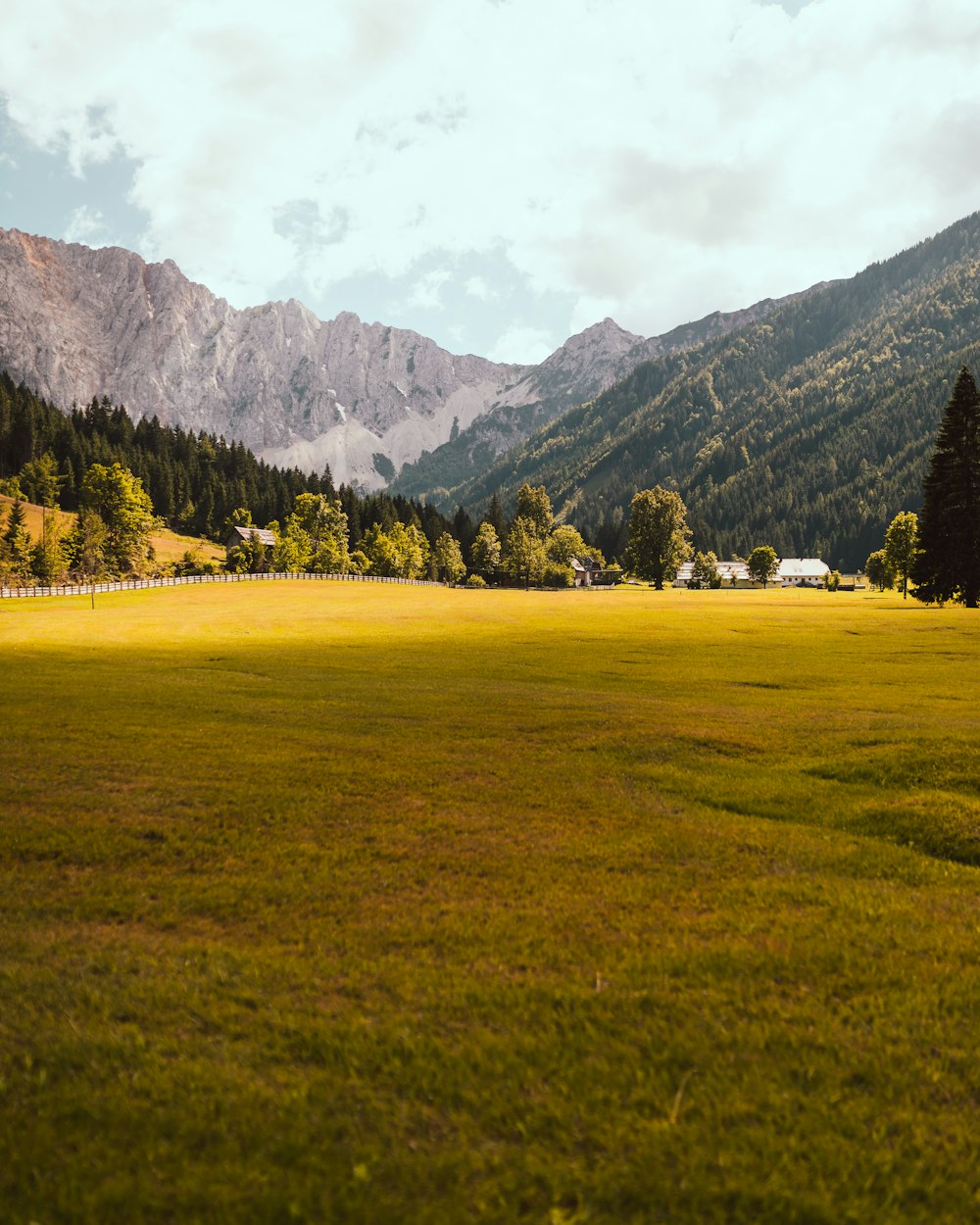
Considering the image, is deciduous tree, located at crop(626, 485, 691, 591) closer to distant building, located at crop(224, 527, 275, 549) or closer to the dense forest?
the dense forest

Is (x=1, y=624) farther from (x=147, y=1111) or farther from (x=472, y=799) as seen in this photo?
(x=147, y=1111)

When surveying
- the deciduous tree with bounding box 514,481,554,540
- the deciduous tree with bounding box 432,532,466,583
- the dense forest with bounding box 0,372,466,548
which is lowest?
the deciduous tree with bounding box 432,532,466,583

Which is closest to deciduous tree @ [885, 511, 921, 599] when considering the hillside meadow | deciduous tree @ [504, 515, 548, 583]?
deciduous tree @ [504, 515, 548, 583]

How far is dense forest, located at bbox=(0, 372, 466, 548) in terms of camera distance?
164m

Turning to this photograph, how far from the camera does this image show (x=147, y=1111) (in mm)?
4543

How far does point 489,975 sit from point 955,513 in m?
73.2

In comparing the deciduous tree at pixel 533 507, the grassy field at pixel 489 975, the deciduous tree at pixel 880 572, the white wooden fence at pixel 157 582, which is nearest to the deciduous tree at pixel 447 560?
the deciduous tree at pixel 533 507

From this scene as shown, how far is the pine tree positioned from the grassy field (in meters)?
56.9

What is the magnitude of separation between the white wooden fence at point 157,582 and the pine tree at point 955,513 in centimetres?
9588

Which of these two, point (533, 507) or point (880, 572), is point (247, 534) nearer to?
point (533, 507)

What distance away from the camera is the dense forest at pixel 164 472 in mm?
163625

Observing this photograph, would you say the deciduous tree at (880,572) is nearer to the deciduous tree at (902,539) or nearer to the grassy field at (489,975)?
the deciduous tree at (902,539)

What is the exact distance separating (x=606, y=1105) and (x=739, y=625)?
168 feet

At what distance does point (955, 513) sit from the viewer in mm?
62594
